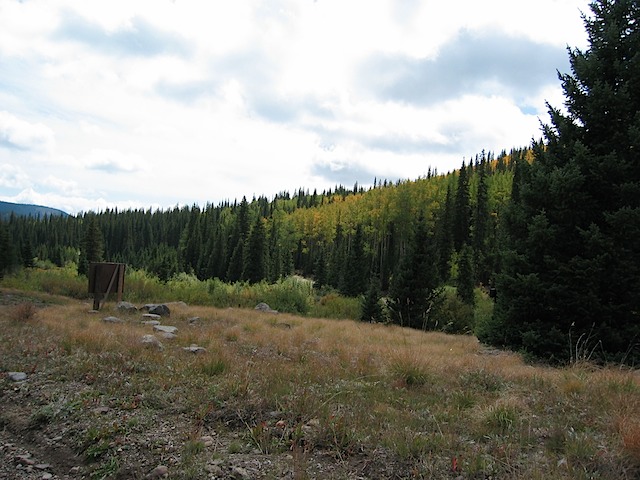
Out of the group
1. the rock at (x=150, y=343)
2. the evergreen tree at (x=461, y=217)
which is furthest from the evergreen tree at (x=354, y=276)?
the rock at (x=150, y=343)

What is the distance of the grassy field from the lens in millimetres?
3072

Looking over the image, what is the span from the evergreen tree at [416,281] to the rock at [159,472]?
1988cm

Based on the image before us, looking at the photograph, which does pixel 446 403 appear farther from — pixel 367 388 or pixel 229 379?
pixel 229 379

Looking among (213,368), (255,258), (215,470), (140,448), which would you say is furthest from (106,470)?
(255,258)

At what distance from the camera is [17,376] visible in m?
5.18

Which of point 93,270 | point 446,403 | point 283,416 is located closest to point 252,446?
point 283,416

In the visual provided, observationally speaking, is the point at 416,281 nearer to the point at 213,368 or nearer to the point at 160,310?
the point at 160,310

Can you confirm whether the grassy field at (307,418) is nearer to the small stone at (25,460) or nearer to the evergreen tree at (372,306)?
the small stone at (25,460)

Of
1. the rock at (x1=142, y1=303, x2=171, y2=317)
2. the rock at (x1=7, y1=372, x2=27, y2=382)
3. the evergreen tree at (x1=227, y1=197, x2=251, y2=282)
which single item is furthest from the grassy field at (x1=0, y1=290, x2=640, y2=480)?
the evergreen tree at (x1=227, y1=197, x2=251, y2=282)

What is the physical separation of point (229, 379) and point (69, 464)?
1931 mm

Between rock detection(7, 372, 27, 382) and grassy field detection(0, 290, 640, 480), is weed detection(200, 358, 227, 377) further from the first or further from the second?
rock detection(7, 372, 27, 382)

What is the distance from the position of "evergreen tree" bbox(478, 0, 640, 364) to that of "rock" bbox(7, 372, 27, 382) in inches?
356

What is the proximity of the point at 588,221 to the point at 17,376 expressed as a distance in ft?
36.0

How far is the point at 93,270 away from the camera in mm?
14336
